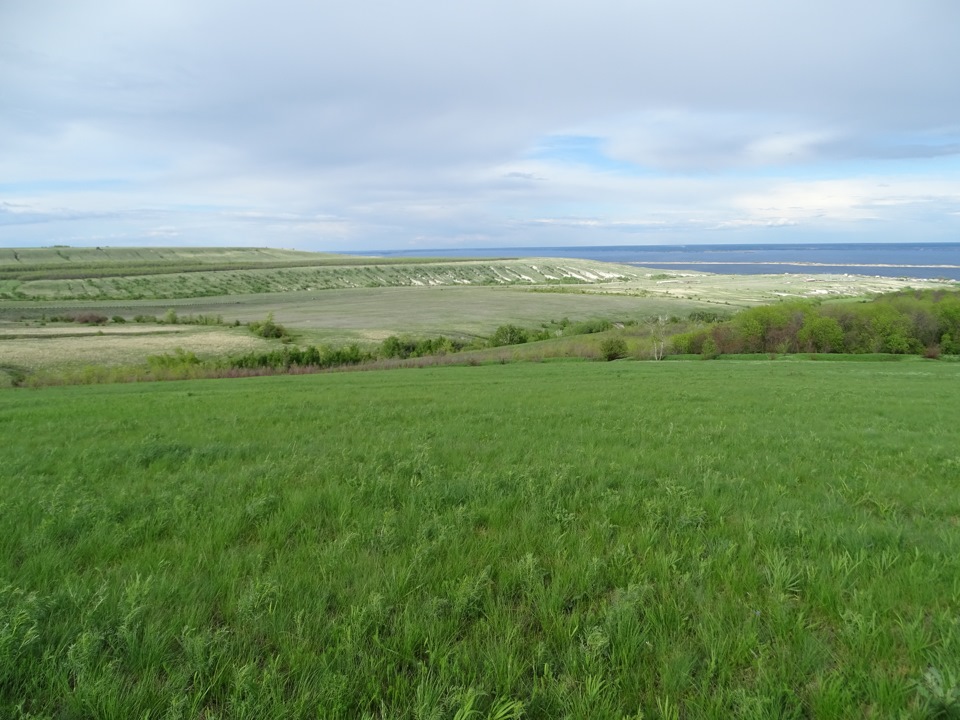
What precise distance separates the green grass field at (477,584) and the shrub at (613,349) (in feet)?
157

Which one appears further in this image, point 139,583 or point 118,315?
point 118,315

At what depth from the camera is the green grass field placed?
2.84 metres

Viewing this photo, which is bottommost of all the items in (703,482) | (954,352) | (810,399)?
(954,352)

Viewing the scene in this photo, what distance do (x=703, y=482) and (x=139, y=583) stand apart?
6016 millimetres

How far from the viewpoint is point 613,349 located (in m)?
55.9

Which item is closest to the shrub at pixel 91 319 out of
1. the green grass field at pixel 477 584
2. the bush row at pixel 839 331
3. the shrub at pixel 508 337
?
the shrub at pixel 508 337

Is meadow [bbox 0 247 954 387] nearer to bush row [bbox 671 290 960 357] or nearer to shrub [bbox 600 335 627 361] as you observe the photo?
shrub [bbox 600 335 627 361]

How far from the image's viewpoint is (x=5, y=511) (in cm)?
536

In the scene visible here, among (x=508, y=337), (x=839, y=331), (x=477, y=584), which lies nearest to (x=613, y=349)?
(x=508, y=337)

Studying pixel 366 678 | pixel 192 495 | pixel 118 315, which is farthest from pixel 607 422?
pixel 118 315

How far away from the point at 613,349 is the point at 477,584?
5416cm

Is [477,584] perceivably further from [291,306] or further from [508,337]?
[291,306]

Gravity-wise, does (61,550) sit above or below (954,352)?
above

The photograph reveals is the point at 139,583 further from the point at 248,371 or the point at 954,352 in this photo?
the point at 954,352
